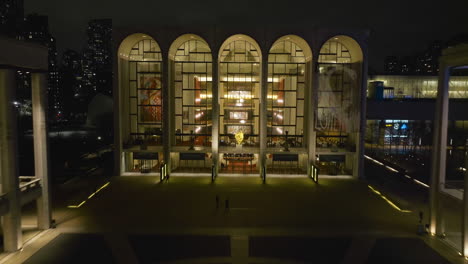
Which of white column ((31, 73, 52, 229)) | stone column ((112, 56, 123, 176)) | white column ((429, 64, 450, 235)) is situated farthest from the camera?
stone column ((112, 56, 123, 176))

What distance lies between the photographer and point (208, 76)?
36875 mm

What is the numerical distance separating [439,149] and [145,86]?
2873cm

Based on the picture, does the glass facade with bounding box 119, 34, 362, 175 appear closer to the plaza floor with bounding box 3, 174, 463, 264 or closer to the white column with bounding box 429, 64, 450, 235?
the plaza floor with bounding box 3, 174, 463, 264

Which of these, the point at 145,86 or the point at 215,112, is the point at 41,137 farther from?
the point at 145,86

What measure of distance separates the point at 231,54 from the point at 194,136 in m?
10.5

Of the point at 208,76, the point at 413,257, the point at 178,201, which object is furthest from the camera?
the point at 208,76

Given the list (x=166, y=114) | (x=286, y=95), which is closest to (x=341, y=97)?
(x=286, y=95)

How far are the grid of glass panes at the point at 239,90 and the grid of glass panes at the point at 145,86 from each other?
7317 millimetres

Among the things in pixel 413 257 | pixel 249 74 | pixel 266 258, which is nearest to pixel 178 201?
pixel 266 258

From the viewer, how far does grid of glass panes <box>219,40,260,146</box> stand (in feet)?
123

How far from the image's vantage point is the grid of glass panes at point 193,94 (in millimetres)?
36875

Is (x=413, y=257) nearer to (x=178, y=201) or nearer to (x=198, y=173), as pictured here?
(x=178, y=201)

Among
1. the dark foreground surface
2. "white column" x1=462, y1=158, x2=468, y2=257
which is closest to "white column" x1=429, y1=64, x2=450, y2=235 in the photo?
the dark foreground surface

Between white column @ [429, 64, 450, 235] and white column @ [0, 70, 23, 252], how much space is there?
22.9m
